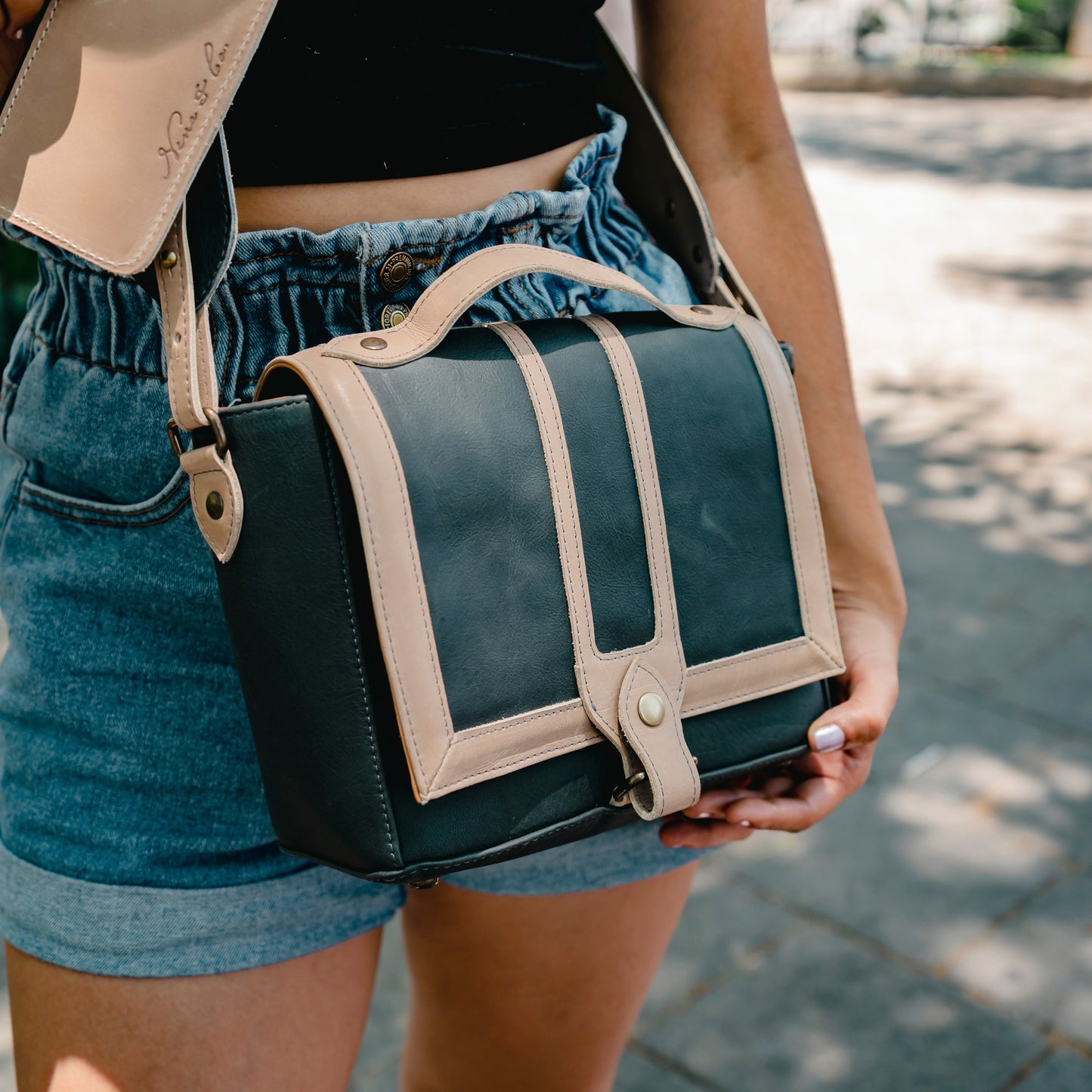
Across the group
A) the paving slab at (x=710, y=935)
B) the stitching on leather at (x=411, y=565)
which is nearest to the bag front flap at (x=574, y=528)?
the stitching on leather at (x=411, y=565)

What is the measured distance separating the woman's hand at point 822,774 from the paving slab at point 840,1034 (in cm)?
111

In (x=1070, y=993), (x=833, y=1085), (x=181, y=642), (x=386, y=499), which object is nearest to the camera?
(x=386, y=499)

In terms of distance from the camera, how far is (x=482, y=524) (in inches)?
39.4

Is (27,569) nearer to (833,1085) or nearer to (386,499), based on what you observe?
(386,499)

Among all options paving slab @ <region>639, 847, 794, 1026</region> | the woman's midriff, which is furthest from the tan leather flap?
paving slab @ <region>639, 847, 794, 1026</region>

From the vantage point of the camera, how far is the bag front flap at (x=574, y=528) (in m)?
0.96

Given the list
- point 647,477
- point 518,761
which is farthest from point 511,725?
point 647,477

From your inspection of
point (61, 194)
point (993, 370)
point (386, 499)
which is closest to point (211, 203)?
point (61, 194)

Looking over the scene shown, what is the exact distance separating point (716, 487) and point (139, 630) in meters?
0.54

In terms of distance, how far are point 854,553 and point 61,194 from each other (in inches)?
35.1

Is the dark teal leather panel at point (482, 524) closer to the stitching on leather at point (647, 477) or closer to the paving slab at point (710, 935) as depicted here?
the stitching on leather at point (647, 477)

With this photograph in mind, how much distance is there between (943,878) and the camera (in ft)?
8.73

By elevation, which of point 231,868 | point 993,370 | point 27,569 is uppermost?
point 27,569

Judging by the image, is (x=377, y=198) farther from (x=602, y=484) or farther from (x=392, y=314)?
(x=602, y=484)
